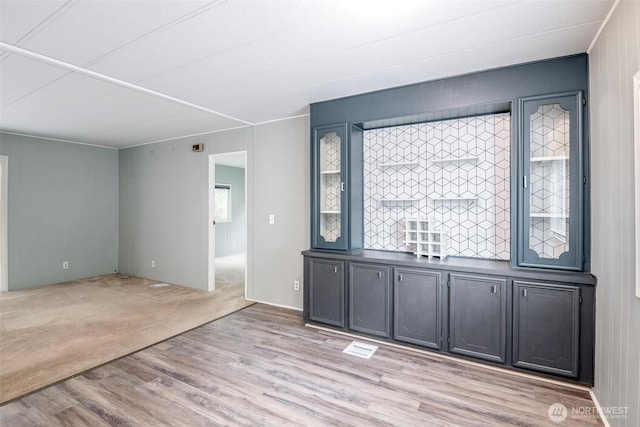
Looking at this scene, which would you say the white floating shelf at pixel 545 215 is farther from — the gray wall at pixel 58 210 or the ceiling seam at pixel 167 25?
the gray wall at pixel 58 210

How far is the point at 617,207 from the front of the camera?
5.98 feet

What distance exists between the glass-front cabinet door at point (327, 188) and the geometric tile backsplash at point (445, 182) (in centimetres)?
36

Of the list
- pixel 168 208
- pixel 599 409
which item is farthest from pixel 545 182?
pixel 168 208

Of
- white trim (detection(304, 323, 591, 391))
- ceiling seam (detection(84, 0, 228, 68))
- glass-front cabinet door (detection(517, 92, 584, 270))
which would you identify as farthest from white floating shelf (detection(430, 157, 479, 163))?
ceiling seam (detection(84, 0, 228, 68))

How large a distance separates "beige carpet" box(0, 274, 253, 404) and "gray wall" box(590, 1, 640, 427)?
3.59m

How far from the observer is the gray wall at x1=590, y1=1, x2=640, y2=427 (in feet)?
5.31

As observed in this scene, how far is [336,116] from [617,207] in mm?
2427

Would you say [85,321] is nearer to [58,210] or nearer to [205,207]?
[205,207]

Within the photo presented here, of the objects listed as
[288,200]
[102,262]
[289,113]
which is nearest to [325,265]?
[288,200]

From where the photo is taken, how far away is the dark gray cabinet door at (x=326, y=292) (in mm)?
3279

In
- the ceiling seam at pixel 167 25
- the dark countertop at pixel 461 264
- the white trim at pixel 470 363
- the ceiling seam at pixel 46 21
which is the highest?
the ceiling seam at pixel 167 25

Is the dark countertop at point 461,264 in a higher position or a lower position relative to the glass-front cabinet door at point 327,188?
lower

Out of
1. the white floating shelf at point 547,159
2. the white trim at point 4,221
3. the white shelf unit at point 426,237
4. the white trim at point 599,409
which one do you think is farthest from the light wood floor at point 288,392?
the white trim at point 4,221

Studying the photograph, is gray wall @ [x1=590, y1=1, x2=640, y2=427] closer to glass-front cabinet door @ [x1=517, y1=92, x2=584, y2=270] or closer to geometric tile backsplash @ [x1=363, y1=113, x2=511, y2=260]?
glass-front cabinet door @ [x1=517, y1=92, x2=584, y2=270]
